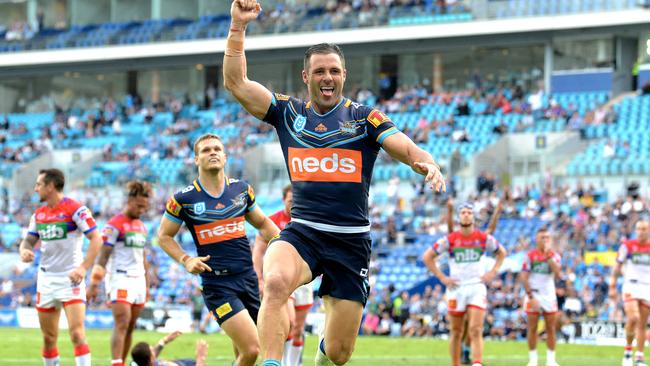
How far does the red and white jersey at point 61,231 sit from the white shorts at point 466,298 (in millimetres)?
5707

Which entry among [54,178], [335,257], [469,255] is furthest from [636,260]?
[335,257]

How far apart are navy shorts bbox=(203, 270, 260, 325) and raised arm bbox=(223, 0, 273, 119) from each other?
3.02m

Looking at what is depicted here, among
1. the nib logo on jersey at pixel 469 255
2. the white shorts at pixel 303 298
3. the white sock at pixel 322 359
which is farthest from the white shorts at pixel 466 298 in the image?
the white sock at pixel 322 359

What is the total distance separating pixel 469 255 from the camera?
56.1 ft

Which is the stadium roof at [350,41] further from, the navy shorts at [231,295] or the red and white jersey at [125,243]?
the navy shorts at [231,295]

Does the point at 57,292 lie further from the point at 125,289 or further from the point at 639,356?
the point at 639,356

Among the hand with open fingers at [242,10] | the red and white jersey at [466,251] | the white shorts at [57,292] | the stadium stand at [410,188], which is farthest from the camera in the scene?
the stadium stand at [410,188]

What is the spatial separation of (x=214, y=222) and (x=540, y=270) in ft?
30.7

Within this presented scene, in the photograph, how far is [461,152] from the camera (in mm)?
42156

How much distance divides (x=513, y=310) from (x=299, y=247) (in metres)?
21.7

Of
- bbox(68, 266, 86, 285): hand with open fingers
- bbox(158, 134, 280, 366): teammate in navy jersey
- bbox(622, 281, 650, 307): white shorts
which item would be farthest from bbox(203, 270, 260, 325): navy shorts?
bbox(622, 281, 650, 307): white shorts

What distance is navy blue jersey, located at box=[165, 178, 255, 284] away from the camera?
11.8 metres

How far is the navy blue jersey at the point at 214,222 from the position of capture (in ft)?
38.6

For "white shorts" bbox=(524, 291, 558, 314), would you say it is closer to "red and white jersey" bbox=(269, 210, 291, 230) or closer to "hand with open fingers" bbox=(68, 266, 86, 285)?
"red and white jersey" bbox=(269, 210, 291, 230)
